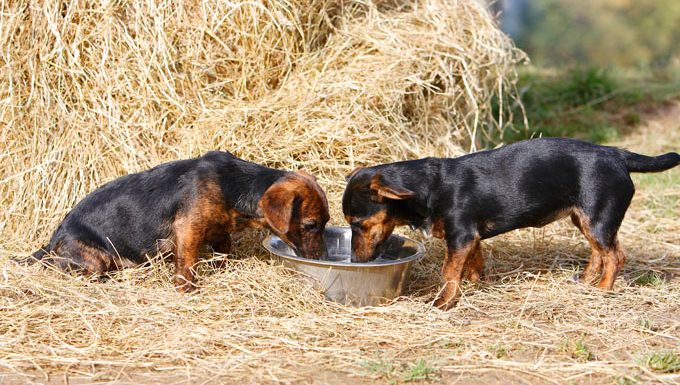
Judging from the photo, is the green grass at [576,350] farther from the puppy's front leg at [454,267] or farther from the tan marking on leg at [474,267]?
the tan marking on leg at [474,267]

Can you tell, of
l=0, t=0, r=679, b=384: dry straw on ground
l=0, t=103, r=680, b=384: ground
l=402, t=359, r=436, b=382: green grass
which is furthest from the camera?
l=0, t=0, r=679, b=384: dry straw on ground

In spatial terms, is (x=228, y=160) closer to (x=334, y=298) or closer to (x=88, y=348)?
(x=334, y=298)

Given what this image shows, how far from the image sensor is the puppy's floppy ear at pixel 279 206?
5.82 meters

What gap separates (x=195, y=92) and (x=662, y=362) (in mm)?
5107

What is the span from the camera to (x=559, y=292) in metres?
6.30

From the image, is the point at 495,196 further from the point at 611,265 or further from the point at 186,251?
the point at 186,251

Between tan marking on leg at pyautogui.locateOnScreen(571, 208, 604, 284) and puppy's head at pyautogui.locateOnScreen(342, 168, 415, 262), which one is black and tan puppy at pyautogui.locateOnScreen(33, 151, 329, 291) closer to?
puppy's head at pyautogui.locateOnScreen(342, 168, 415, 262)

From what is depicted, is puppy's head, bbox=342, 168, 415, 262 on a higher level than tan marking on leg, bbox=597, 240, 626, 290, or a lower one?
higher

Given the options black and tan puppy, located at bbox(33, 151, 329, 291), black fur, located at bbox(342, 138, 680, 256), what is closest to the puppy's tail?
black fur, located at bbox(342, 138, 680, 256)

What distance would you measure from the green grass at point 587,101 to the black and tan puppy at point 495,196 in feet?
17.5

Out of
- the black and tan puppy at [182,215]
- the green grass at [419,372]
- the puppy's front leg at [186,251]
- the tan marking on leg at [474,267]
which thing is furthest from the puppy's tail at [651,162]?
the puppy's front leg at [186,251]

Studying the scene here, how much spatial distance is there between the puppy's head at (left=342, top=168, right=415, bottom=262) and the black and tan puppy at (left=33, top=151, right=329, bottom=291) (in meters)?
0.24

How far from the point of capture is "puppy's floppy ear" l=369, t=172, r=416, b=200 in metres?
5.70

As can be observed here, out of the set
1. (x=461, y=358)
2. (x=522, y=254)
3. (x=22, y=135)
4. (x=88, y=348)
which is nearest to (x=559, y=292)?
(x=522, y=254)
